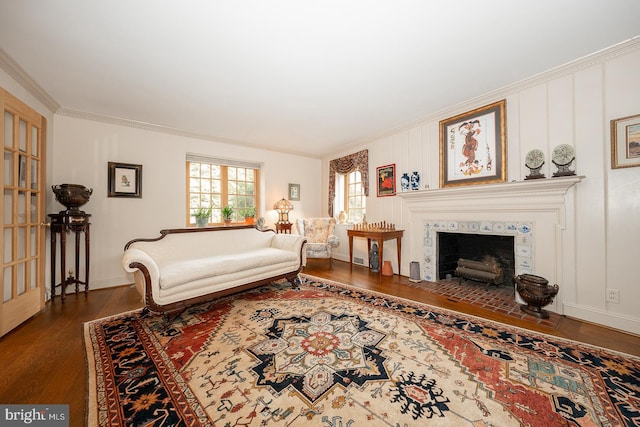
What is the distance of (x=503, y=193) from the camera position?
3025mm

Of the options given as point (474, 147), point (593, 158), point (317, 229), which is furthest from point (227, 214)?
point (593, 158)

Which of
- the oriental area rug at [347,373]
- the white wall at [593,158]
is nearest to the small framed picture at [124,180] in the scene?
the oriental area rug at [347,373]

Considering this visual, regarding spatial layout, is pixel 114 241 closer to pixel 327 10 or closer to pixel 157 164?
pixel 157 164

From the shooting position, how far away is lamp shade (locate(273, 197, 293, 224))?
532cm

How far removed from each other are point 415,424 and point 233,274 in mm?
2300

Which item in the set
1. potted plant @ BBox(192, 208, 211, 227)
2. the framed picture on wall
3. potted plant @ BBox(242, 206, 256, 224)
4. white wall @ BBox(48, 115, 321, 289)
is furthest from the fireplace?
white wall @ BBox(48, 115, 321, 289)

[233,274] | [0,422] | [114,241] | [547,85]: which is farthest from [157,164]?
[547,85]

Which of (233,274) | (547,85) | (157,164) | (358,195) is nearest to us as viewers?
(547,85)

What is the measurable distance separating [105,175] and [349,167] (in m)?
4.28

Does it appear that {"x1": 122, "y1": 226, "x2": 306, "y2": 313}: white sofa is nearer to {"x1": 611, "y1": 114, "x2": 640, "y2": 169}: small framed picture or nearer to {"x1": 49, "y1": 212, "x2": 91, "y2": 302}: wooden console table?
{"x1": 49, "y1": 212, "x2": 91, "y2": 302}: wooden console table

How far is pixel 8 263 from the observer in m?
2.33

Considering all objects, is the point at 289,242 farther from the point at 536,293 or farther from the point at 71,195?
the point at 536,293

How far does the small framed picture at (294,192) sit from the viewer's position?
573 centimetres

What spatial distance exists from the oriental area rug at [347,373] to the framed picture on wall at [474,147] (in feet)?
6.40
